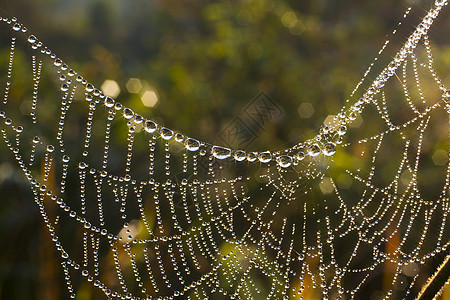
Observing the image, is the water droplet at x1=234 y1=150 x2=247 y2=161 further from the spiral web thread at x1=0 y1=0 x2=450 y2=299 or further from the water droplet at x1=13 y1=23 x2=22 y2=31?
the water droplet at x1=13 y1=23 x2=22 y2=31

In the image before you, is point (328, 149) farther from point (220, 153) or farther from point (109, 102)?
point (109, 102)

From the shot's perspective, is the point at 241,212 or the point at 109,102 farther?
the point at 241,212

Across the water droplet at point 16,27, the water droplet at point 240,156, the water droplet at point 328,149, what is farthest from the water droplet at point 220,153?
the water droplet at point 16,27

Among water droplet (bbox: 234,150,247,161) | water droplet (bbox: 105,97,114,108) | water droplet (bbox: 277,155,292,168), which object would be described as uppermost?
water droplet (bbox: 105,97,114,108)

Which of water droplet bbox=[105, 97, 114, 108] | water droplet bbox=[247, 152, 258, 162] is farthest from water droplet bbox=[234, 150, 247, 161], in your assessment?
water droplet bbox=[105, 97, 114, 108]

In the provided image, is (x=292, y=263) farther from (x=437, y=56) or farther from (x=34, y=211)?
(x=437, y=56)

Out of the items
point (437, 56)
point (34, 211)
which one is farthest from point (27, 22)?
point (437, 56)

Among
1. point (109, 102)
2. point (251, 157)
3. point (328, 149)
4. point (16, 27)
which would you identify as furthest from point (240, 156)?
point (16, 27)

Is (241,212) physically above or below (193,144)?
above

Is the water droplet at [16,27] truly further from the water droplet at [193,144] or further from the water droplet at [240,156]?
the water droplet at [240,156]
